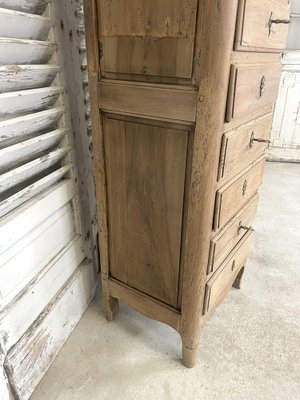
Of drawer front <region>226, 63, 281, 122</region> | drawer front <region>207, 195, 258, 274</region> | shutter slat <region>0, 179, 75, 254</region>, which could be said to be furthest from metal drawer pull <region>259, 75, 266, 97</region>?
shutter slat <region>0, 179, 75, 254</region>

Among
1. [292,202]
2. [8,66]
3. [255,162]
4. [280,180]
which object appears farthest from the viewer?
[280,180]

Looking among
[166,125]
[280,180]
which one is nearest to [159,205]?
Answer: [166,125]

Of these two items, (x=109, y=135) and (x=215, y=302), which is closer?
(x=109, y=135)

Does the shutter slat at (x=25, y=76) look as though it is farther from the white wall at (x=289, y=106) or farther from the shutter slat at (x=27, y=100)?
the white wall at (x=289, y=106)

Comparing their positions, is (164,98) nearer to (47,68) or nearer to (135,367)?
(47,68)

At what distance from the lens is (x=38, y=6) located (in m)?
0.85

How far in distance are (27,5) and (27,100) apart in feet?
0.78

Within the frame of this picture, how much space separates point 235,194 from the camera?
990 millimetres

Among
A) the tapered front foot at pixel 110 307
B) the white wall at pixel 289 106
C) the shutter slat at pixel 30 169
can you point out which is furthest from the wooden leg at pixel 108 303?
the white wall at pixel 289 106

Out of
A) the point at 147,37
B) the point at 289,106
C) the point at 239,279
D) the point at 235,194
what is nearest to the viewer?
the point at 147,37

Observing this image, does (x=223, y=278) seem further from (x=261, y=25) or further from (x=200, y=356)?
(x=261, y=25)

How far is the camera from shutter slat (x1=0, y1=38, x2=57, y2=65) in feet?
2.51

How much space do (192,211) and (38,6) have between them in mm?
689

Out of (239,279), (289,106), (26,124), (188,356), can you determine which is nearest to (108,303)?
(188,356)
